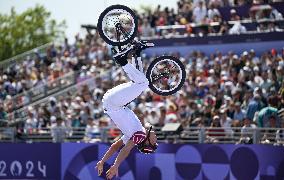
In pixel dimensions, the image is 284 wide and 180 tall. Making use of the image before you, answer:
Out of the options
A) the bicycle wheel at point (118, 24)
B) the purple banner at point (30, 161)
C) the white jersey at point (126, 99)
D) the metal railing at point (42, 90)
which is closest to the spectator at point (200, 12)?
the metal railing at point (42, 90)

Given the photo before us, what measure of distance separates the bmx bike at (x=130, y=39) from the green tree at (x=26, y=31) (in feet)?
155

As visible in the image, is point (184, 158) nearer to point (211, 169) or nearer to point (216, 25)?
point (211, 169)

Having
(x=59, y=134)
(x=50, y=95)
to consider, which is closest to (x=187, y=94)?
(x=59, y=134)

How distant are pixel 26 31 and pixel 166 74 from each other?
5052 cm

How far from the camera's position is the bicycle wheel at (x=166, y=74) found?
48.2 feet

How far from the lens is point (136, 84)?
13.8m

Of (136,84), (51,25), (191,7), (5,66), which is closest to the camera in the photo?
(136,84)

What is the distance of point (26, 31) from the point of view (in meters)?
64.3

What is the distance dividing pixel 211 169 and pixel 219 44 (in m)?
8.52

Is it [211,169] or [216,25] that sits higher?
[216,25]

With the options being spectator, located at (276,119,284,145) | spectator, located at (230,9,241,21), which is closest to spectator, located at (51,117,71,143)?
spectator, located at (276,119,284,145)

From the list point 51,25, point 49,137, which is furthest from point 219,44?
point 51,25

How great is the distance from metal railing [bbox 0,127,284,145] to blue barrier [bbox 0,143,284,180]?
0.58 meters

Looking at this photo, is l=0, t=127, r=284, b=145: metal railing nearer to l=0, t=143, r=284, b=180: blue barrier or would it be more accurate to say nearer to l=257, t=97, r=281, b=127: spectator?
l=257, t=97, r=281, b=127: spectator
